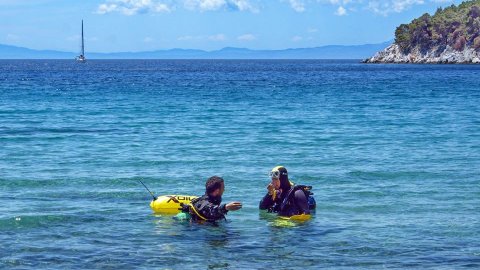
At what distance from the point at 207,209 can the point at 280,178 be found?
145cm

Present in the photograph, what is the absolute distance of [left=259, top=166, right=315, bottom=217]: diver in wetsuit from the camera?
47.5ft

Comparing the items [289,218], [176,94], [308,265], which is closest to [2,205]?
[289,218]

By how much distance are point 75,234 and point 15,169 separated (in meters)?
8.53

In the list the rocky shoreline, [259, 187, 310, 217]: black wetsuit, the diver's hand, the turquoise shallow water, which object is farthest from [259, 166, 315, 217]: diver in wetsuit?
the rocky shoreline

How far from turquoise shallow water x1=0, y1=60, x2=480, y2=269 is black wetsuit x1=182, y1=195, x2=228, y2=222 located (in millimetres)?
202

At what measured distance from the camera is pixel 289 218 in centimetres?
1462

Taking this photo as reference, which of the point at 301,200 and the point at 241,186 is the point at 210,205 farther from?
the point at 241,186

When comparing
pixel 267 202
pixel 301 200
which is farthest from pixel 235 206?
pixel 267 202

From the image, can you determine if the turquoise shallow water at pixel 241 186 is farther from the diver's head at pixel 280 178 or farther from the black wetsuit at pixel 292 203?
the diver's head at pixel 280 178

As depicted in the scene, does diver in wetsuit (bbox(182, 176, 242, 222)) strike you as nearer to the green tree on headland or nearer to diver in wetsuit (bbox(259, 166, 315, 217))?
diver in wetsuit (bbox(259, 166, 315, 217))

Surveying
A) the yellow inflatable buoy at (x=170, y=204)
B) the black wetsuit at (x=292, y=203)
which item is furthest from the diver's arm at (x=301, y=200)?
the yellow inflatable buoy at (x=170, y=204)

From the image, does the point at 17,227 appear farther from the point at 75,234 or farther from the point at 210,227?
the point at 210,227

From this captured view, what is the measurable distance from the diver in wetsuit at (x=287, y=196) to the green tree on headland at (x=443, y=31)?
160m

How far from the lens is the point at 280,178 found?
47.3 ft
